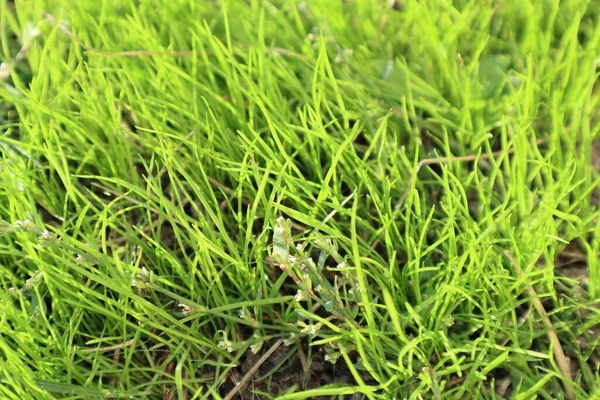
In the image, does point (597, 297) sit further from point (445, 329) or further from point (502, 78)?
point (502, 78)

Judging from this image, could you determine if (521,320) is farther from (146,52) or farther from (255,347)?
(146,52)

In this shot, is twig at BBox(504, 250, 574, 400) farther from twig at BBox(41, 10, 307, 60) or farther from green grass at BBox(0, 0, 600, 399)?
twig at BBox(41, 10, 307, 60)

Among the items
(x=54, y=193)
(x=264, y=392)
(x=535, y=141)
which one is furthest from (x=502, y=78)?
(x=54, y=193)

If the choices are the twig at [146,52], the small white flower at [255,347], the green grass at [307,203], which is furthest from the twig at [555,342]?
the twig at [146,52]

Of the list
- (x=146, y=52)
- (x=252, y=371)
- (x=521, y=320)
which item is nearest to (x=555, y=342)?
(x=521, y=320)

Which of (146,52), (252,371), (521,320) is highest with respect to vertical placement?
(146,52)

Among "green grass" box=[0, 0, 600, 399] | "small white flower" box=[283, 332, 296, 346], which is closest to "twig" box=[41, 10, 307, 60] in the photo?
"green grass" box=[0, 0, 600, 399]

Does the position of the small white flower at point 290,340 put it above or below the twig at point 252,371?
above

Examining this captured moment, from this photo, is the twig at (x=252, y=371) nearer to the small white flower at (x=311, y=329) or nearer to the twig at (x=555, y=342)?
the small white flower at (x=311, y=329)

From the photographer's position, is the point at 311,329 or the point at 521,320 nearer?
the point at 311,329
